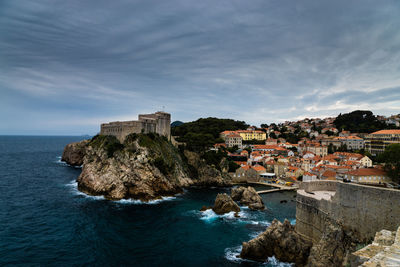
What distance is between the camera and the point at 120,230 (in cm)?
2483

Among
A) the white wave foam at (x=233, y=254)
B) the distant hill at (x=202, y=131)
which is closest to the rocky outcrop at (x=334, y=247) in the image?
the white wave foam at (x=233, y=254)

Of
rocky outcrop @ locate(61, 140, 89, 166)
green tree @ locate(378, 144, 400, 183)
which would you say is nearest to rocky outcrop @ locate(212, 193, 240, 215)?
green tree @ locate(378, 144, 400, 183)

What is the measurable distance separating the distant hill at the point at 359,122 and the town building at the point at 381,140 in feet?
81.4

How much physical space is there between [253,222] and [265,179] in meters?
29.5

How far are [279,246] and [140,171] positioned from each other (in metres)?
27.0

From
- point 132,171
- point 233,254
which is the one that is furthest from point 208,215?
point 132,171

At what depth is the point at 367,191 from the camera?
14.0 metres

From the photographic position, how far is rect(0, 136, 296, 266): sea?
1928 cm

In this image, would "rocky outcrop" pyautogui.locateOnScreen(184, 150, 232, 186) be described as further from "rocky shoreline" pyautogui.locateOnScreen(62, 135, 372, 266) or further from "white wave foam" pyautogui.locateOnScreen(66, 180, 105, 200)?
"white wave foam" pyautogui.locateOnScreen(66, 180, 105, 200)

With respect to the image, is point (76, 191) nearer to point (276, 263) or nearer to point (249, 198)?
point (249, 198)

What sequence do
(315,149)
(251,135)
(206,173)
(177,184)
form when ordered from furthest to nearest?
(251,135) → (315,149) → (206,173) → (177,184)

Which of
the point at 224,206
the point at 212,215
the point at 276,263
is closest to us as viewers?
the point at 276,263

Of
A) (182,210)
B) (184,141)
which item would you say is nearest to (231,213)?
(182,210)

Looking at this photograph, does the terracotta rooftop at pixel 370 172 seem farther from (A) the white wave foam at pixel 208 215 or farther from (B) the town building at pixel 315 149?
(B) the town building at pixel 315 149
